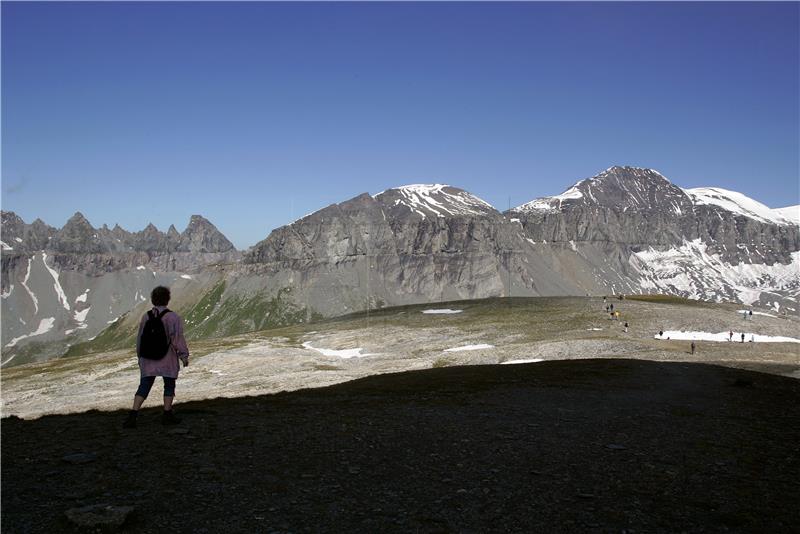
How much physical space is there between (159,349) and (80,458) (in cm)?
409

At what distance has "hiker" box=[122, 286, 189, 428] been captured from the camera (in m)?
17.7

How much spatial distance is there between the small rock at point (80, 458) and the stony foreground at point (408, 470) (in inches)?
2.2

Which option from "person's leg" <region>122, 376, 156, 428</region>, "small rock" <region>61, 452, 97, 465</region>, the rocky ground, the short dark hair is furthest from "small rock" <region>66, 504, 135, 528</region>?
the rocky ground

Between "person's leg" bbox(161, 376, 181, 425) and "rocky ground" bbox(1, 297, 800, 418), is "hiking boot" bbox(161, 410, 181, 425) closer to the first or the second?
"person's leg" bbox(161, 376, 181, 425)

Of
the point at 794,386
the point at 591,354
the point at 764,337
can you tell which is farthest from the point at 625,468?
the point at 764,337

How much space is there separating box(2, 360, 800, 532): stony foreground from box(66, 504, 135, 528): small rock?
63 mm

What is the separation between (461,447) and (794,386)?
28431mm

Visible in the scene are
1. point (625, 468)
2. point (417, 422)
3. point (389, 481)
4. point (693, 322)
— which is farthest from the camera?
point (693, 322)

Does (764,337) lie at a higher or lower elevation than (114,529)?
lower

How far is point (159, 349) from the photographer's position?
1786 centimetres

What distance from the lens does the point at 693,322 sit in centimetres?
9300

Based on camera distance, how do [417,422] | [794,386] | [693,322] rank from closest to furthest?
[417,422] → [794,386] → [693,322]

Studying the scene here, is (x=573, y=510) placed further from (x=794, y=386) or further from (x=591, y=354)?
(x=591, y=354)

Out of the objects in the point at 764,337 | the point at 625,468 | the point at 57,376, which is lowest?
the point at 57,376
